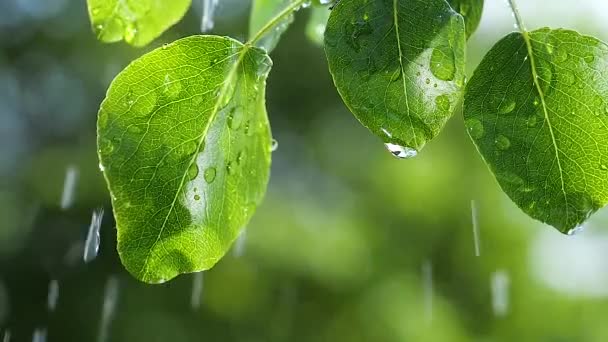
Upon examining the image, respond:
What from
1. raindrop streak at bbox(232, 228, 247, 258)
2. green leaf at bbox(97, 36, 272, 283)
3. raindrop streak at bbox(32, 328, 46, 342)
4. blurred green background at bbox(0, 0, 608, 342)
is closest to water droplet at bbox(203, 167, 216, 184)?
green leaf at bbox(97, 36, 272, 283)

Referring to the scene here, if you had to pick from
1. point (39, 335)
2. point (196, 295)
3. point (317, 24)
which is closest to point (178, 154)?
point (317, 24)

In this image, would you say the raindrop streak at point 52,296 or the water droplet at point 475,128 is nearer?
the water droplet at point 475,128

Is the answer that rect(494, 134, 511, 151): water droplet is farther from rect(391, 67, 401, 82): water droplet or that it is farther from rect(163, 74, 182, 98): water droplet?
rect(163, 74, 182, 98): water droplet

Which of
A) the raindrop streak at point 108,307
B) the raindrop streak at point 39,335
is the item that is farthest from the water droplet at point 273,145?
the raindrop streak at point 39,335

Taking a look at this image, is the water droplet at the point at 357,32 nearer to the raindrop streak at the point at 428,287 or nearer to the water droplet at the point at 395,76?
the water droplet at the point at 395,76

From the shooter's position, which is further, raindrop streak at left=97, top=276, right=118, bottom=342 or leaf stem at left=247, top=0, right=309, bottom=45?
raindrop streak at left=97, top=276, right=118, bottom=342
